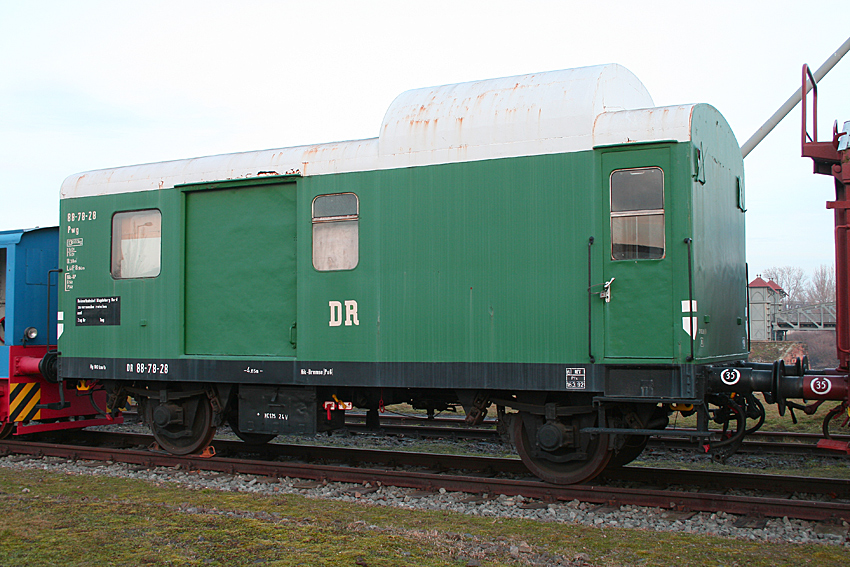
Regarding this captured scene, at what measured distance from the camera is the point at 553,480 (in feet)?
24.4

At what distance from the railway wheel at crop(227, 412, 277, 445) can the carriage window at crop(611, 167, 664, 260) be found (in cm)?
522

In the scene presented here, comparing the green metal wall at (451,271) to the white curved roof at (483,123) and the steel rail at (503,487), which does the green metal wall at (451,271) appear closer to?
the white curved roof at (483,123)

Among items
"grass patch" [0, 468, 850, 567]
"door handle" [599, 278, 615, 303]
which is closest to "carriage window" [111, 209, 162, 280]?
"grass patch" [0, 468, 850, 567]

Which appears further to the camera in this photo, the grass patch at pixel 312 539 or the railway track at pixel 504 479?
the railway track at pixel 504 479

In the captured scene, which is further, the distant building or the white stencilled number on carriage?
the distant building

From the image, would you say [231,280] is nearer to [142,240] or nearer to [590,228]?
[142,240]

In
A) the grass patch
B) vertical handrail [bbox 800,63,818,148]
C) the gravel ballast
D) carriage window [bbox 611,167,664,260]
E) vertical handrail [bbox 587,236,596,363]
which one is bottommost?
the gravel ballast

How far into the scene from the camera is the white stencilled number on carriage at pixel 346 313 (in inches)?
317

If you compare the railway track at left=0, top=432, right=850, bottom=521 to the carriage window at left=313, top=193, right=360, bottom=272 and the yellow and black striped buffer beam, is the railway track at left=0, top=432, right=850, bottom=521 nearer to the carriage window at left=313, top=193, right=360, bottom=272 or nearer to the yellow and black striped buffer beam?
the yellow and black striped buffer beam

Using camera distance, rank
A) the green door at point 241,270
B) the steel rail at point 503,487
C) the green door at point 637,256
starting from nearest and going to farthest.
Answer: the steel rail at point 503,487 < the green door at point 637,256 < the green door at point 241,270

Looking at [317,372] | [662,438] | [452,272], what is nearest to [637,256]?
[452,272]

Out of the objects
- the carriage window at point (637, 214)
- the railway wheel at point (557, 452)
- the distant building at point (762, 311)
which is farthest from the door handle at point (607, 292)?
the distant building at point (762, 311)

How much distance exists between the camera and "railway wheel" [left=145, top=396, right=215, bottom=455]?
923 centimetres

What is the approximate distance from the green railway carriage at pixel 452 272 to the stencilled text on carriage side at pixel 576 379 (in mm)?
21
